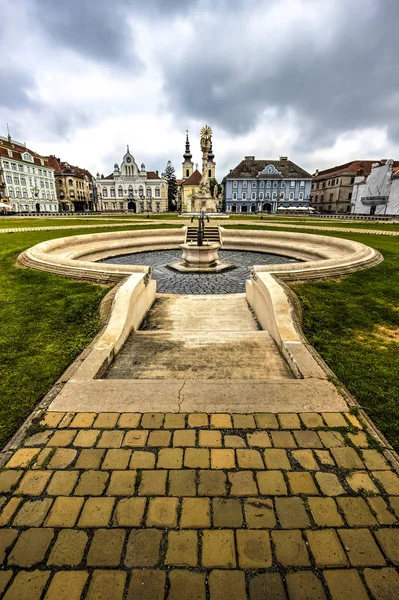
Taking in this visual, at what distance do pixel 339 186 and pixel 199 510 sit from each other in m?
81.4

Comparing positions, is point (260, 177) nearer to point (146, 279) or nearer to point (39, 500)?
point (146, 279)

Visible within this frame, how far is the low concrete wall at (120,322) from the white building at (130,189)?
82705 mm

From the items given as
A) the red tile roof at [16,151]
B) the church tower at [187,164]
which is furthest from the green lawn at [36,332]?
the church tower at [187,164]

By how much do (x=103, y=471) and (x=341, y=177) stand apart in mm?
81317

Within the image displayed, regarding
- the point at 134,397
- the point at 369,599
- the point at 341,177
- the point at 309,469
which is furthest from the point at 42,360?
the point at 341,177

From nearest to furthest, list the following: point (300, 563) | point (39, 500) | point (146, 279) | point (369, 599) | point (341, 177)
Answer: point (369, 599)
point (300, 563)
point (39, 500)
point (146, 279)
point (341, 177)

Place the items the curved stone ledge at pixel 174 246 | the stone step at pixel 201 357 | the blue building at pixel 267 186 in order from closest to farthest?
the stone step at pixel 201 357, the curved stone ledge at pixel 174 246, the blue building at pixel 267 186

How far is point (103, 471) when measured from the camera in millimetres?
2381

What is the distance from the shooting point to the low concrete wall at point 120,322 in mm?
3773

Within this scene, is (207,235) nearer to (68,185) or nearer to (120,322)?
(120,322)

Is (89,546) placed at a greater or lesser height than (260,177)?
lesser

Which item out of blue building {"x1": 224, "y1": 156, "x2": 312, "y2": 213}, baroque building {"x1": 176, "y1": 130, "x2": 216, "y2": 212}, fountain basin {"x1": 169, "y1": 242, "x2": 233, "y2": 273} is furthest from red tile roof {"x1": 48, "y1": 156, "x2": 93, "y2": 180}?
fountain basin {"x1": 169, "y1": 242, "x2": 233, "y2": 273}

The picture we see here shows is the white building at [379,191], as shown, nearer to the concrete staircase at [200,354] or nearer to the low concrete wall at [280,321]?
the low concrete wall at [280,321]

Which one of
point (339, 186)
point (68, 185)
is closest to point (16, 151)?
point (68, 185)
